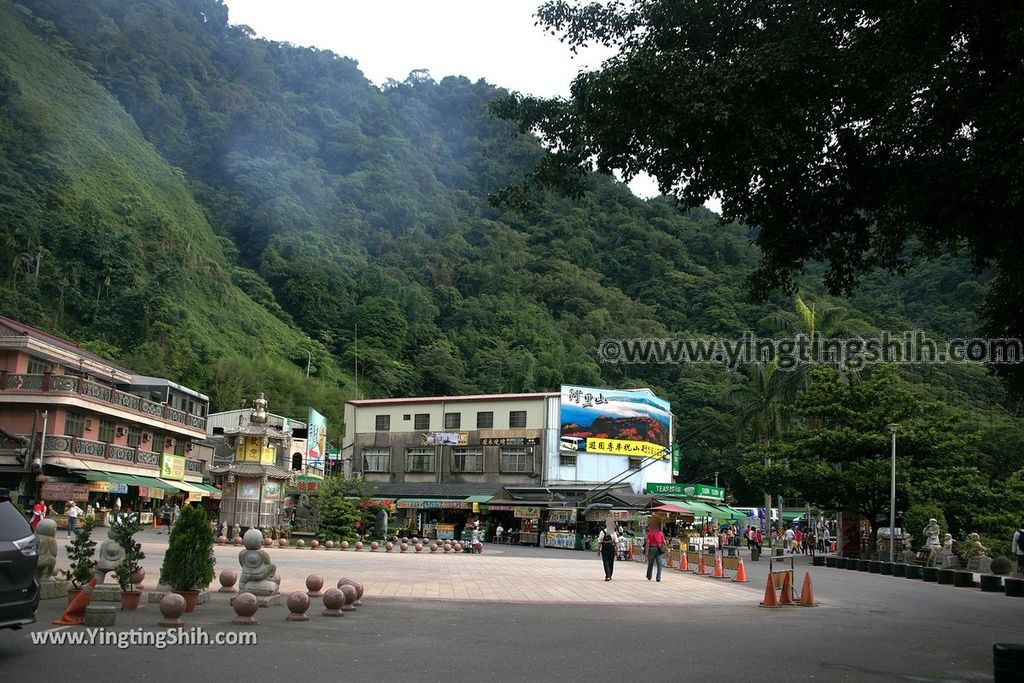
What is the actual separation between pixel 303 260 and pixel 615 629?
3163 inches

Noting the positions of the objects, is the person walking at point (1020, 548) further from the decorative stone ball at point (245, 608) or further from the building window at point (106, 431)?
the building window at point (106, 431)

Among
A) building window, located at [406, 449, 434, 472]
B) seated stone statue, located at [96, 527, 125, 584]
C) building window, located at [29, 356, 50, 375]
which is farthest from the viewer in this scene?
building window, located at [406, 449, 434, 472]

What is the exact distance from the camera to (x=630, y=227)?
3952 inches

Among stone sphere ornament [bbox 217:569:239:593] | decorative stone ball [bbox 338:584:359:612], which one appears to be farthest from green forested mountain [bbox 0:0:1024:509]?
decorative stone ball [bbox 338:584:359:612]

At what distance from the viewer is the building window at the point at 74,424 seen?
126 feet

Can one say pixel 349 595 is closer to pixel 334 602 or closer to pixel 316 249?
pixel 334 602

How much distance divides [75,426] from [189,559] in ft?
99.8

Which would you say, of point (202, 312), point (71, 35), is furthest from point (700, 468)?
point (71, 35)

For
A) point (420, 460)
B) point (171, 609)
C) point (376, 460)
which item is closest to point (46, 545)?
point (171, 609)

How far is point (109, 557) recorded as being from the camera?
472 inches

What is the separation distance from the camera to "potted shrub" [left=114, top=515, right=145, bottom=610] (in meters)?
11.5

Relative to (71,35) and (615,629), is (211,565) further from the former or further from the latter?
(71,35)

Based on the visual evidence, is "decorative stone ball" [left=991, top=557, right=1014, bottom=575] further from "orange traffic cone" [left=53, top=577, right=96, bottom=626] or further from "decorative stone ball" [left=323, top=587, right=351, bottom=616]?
"orange traffic cone" [left=53, top=577, right=96, bottom=626]

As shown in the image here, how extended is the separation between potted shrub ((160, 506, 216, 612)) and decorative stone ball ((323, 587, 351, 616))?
160 centimetres
